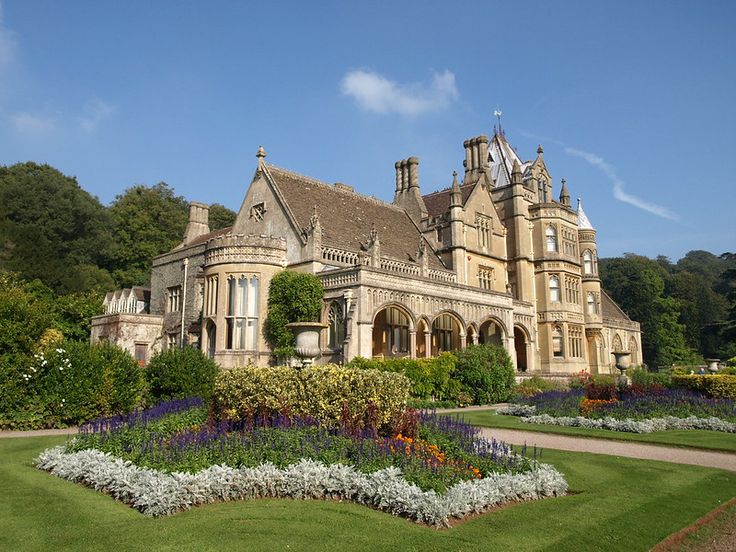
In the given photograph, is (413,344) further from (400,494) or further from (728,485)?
(400,494)

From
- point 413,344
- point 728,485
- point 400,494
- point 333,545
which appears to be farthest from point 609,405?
point 333,545

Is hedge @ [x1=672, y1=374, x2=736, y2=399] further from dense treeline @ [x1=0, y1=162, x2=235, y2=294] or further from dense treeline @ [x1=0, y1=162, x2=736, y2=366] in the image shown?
dense treeline @ [x1=0, y1=162, x2=235, y2=294]

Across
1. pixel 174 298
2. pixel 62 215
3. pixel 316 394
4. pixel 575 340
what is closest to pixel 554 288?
pixel 575 340

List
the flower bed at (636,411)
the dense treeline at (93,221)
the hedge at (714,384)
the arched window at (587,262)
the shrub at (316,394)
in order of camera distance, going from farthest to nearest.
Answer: the dense treeline at (93,221) < the arched window at (587,262) < the hedge at (714,384) < the flower bed at (636,411) < the shrub at (316,394)

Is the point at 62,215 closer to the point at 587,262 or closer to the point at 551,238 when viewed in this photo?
the point at 551,238

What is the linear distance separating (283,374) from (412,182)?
33367mm

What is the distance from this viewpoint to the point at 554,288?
43.5m

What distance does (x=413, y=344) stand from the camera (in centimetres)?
2877

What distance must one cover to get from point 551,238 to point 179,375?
3264cm

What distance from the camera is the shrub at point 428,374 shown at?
24.8 meters

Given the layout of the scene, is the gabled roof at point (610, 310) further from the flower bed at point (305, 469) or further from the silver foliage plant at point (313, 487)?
the silver foliage plant at point (313, 487)

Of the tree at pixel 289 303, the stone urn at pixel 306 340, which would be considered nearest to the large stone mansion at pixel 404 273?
the tree at pixel 289 303

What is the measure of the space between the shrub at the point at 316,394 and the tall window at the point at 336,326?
599 inches

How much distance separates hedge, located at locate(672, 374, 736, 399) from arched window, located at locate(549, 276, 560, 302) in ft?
64.0
